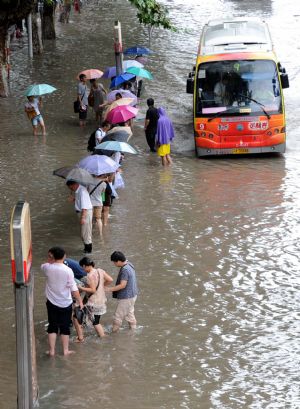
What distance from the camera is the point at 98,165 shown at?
A: 17.0 m

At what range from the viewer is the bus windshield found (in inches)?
917

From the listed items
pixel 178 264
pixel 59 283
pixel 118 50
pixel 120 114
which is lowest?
pixel 178 264

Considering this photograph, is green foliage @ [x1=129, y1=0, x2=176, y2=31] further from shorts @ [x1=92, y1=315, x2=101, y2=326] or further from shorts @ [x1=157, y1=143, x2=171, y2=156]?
shorts @ [x1=92, y1=315, x2=101, y2=326]

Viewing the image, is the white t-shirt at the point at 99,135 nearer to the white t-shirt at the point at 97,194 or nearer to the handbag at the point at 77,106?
the white t-shirt at the point at 97,194

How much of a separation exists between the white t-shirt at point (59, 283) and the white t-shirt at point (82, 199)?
12.4 ft

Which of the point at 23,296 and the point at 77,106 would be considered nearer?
the point at 23,296

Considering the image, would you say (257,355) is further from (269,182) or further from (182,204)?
(269,182)

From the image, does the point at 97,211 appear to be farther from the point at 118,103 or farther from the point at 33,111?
the point at 33,111

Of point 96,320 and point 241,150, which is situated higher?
point 241,150

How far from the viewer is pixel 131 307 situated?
13633 millimetres

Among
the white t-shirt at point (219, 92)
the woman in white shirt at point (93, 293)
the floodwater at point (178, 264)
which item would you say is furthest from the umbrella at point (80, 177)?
the white t-shirt at point (219, 92)

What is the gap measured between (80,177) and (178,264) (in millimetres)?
1946

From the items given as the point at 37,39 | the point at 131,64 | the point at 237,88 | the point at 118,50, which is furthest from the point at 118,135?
the point at 37,39

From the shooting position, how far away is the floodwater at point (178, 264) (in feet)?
40.3
